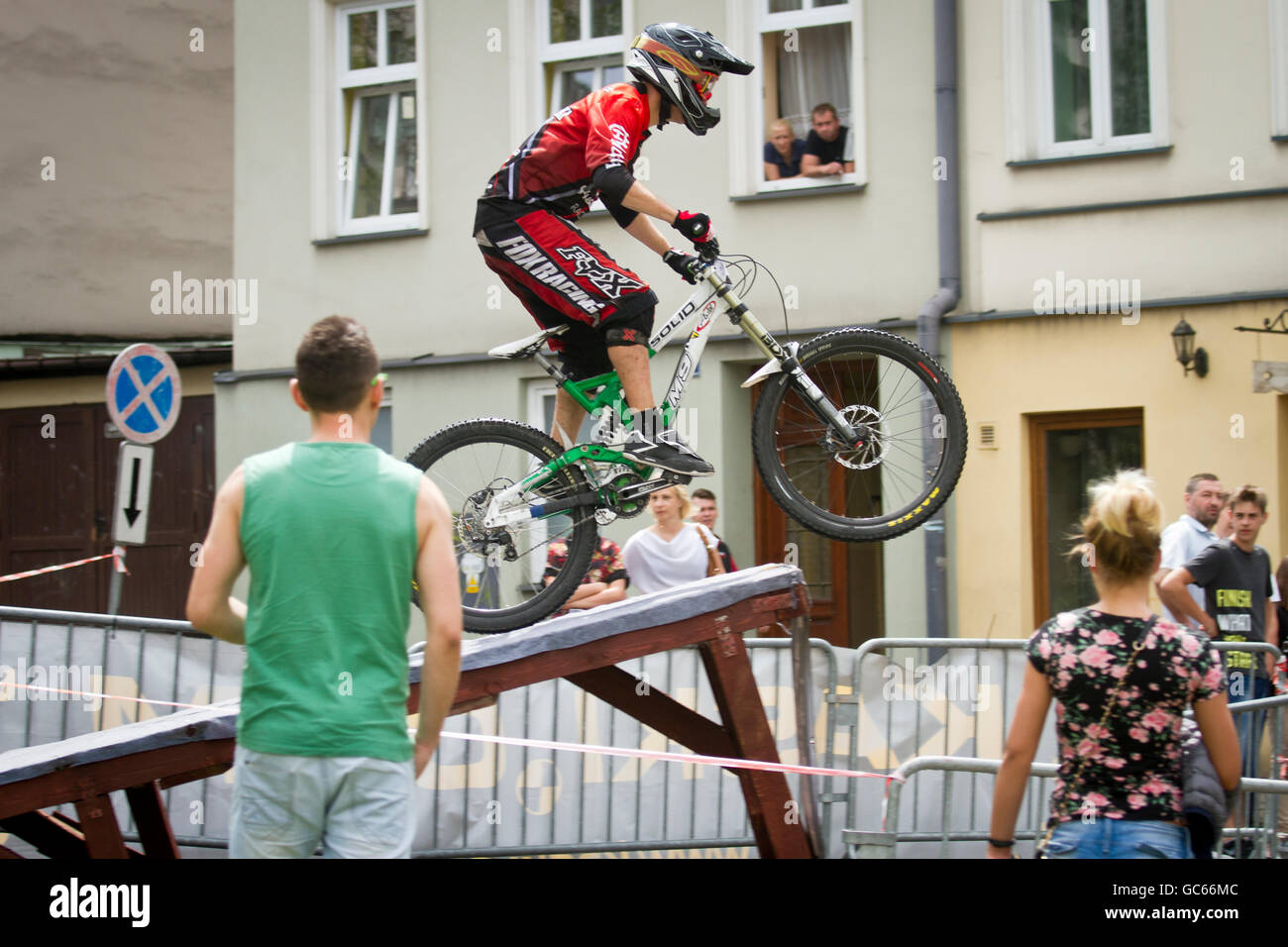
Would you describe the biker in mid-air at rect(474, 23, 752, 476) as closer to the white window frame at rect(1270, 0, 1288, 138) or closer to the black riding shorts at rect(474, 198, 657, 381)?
the black riding shorts at rect(474, 198, 657, 381)

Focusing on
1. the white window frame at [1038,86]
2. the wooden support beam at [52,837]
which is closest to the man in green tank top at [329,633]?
the wooden support beam at [52,837]

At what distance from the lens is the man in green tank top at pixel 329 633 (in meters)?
3.33

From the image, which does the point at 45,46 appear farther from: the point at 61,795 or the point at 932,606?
the point at 61,795

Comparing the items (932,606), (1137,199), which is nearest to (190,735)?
(932,606)

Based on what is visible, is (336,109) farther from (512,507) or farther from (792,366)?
(792,366)

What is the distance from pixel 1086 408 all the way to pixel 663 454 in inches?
267

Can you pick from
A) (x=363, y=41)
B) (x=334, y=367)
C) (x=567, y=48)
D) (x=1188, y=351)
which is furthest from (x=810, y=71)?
(x=334, y=367)

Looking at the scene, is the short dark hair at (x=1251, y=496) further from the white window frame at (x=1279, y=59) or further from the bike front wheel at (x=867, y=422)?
the white window frame at (x=1279, y=59)

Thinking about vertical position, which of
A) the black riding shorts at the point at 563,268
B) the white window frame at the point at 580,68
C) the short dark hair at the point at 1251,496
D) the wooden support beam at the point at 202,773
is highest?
the white window frame at the point at 580,68

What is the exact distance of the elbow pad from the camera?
5168 millimetres

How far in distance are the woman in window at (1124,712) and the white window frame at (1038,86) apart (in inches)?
329

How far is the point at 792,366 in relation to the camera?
18.1 ft
